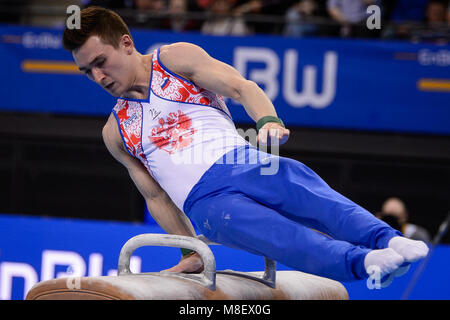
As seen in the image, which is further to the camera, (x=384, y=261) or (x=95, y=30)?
(x=95, y=30)

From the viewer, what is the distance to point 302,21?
6105mm

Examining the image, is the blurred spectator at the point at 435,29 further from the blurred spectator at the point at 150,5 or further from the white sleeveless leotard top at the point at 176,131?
the white sleeveless leotard top at the point at 176,131

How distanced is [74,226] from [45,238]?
0.21 meters

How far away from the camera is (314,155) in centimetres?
663

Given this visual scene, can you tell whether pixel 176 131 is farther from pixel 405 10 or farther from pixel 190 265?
pixel 405 10

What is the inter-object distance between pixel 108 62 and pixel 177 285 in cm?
91

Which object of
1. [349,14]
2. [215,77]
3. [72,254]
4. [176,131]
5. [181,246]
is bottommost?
[72,254]

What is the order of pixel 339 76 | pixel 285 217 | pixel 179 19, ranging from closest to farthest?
pixel 285 217 → pixel 339 76 → pixel 179 19

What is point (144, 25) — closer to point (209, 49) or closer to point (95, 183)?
point (209, 49)

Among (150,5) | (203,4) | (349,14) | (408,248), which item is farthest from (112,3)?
(408,248)

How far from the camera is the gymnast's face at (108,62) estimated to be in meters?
2.60

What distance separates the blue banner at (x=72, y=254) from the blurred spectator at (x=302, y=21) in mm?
2669

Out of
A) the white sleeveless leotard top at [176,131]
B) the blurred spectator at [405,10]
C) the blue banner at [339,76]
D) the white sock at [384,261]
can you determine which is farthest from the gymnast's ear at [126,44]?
the blurred spectator at [405,10]

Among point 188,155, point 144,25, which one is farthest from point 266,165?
point 144,25
